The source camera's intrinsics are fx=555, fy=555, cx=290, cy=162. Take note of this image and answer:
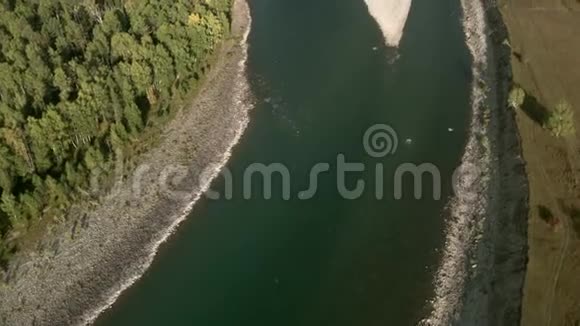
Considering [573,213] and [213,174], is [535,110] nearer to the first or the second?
[573,213]

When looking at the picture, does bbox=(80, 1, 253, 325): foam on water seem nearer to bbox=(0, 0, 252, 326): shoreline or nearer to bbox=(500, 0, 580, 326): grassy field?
bbox=(0, 0, 252, 326): shoreline

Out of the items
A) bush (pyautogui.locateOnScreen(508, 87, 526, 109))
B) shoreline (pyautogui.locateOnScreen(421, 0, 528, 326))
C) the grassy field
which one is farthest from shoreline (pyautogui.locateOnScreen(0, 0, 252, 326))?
the grassy field

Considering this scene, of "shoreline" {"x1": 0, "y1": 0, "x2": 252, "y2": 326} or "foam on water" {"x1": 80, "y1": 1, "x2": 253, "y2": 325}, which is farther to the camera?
"foam on water" {"x1": 80, "y1": 1, "x2": 253, "y2": 325}

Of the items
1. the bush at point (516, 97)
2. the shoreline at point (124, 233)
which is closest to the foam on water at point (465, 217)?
the bush at point (516, 97)

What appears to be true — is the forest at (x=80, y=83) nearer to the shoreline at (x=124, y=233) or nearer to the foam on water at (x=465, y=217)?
the shoreline at (x=124, y=233)

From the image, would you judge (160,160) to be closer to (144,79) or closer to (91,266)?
(144,79)
